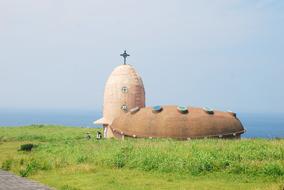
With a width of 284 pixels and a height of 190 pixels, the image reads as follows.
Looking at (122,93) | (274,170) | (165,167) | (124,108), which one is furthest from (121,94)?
(274,170)

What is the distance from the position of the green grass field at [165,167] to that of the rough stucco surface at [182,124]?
871 cm

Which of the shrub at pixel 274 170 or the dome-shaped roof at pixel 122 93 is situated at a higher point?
the dome-shaped roof at pixel 122 93

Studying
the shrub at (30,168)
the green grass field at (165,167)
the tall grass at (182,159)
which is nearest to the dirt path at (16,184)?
the green grass field at (165,167)

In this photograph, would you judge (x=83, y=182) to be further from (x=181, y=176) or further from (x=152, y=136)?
(x=152, y=136)

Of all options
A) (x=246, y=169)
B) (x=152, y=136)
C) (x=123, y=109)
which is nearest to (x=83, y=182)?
(x=246, y=169)

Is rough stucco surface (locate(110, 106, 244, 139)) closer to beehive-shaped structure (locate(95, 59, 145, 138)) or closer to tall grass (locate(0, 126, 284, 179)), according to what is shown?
beehive-shaped structure (locate(95, 59, 145, 138))

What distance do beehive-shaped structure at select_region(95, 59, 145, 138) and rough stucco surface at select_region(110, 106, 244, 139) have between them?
614 centimetres

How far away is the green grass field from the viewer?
19.2 metres

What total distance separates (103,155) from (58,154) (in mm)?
5016

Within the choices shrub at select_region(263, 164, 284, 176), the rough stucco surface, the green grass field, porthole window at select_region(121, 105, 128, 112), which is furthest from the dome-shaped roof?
shrub at select_region(263, 164, 284, 176)

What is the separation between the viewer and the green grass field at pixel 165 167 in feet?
63.1

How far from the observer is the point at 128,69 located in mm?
47562

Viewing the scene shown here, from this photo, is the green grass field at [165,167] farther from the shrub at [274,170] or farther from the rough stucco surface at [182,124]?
the rough stucco surface at [182,124]

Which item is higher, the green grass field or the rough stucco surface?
the rough stucco surface
